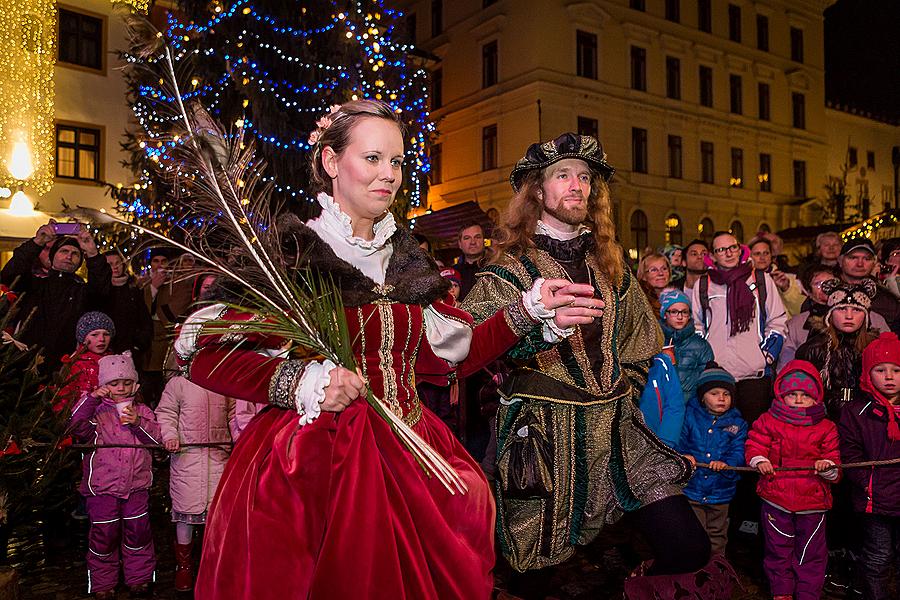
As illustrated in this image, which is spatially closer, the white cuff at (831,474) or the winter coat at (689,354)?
the white cuff at (831,474)

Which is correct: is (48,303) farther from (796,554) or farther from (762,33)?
(762,33)

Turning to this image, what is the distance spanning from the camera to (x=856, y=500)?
14.2 feet

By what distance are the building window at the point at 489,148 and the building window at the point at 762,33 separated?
14.8 m

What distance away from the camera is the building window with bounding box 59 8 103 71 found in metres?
18.4

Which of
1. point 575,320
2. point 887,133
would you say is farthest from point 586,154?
point 887,133

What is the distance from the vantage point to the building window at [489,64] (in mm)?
29484

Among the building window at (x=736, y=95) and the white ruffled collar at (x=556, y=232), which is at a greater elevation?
the building window at (x=736, y=95)

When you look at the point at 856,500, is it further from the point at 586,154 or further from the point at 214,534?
the point at 214,534

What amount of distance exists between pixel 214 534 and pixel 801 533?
11.6 feet

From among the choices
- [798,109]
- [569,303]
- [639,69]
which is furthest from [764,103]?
[569,303]

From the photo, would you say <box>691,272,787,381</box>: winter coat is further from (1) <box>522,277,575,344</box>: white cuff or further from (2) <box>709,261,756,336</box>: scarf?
(1) <box>522,277,575,344</box>: white cuff

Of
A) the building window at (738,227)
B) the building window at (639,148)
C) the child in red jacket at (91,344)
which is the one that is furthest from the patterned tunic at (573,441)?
the building window at (738,227)

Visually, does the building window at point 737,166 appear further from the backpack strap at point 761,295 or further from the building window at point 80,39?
the backpack strap at point 761,295

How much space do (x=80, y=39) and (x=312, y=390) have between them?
20152 mm
